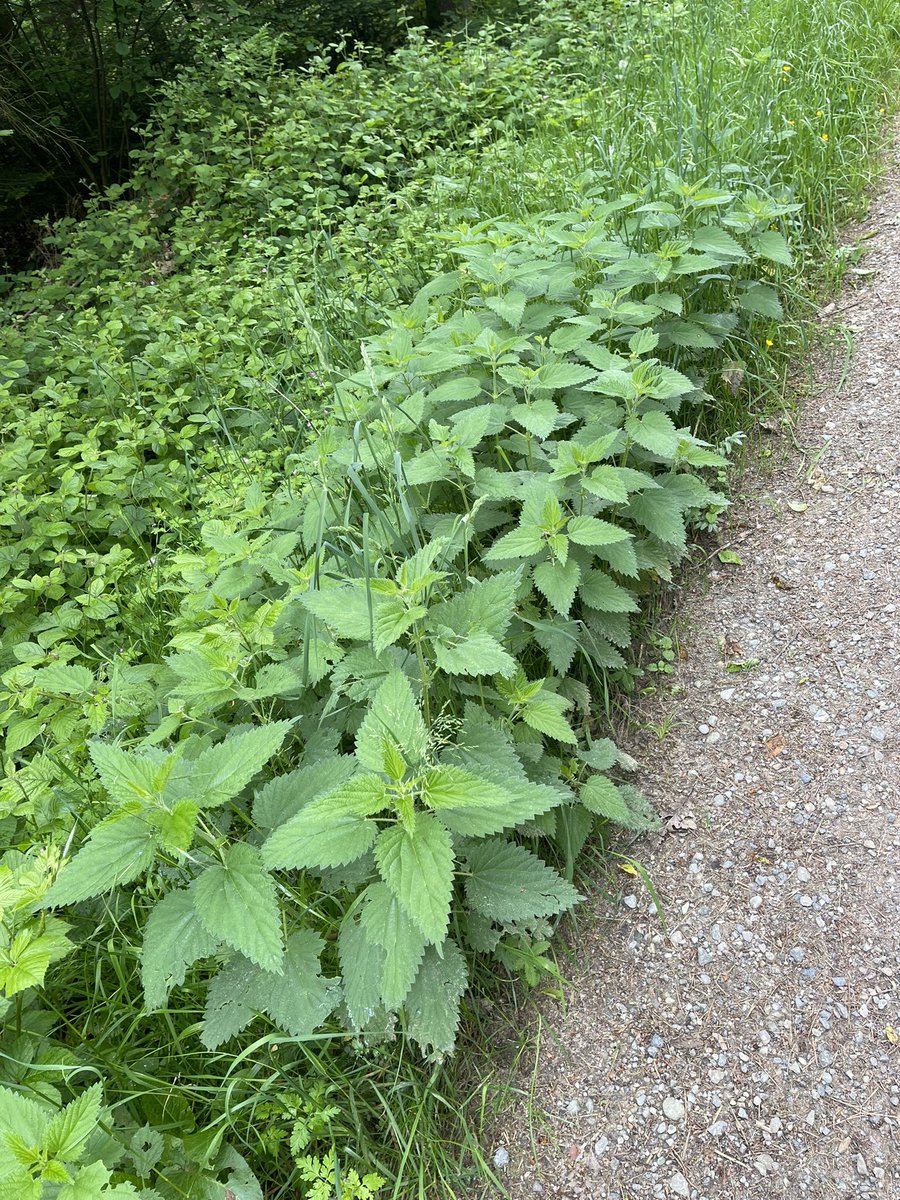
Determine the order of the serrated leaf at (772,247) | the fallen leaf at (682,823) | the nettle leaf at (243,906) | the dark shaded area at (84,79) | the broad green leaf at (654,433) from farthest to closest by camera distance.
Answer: the dark shaded area at (84,79) → the serrated leaf at (772,247) → the broad green leaf at (654,433) → the fallen leaf at (682,823) → the nettle leaf at (243,906)

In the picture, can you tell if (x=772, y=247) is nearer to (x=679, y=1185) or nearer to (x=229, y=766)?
(x=229, y=766)

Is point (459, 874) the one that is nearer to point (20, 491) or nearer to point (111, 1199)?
point (111, 1199)

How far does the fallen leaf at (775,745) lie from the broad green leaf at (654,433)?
2.99 ft

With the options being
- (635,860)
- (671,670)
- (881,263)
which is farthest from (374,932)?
(881,263)

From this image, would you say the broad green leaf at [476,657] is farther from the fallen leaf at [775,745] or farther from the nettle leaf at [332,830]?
the fallen leaf at [775,745]

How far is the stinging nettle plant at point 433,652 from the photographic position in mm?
1521

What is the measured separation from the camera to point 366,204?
17.2ft

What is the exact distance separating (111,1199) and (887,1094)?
1.57 m

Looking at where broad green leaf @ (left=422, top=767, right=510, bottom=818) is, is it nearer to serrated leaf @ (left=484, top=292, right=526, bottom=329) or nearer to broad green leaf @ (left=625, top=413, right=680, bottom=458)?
broad green leaf @ (left=625, top=413, right=680, bottom=458)

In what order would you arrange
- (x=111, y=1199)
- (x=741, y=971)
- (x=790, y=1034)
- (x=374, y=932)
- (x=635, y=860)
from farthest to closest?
(x=635, y=860), (x=741, y=971), (x=790, y=1034), (x=374, y=932), (x=111, y=1199)

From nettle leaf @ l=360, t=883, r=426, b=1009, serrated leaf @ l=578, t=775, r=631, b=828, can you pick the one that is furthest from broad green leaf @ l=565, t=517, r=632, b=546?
nettle leaf @ l=360, t=883, r=426, b=1009

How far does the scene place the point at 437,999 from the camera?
1618 mm

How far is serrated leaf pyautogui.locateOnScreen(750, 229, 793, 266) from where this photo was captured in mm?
2912

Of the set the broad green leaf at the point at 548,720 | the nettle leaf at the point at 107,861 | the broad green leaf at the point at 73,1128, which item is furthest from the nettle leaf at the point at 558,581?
the broad green leaf at the point at 73,1128
